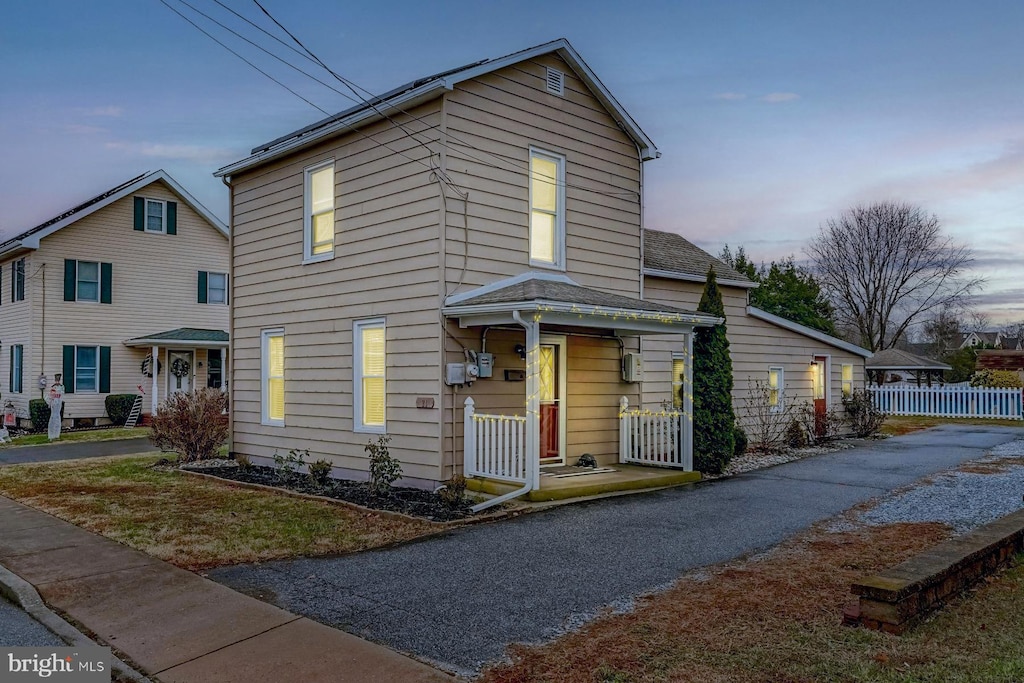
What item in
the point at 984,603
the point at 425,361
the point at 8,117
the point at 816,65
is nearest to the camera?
the point at 984,603

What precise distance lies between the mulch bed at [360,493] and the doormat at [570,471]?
2.02 meters

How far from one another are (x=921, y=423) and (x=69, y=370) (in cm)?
2811

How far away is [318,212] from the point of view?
12312 mm

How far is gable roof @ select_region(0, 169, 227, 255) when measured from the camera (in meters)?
22.1

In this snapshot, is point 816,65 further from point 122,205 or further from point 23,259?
point 23,259

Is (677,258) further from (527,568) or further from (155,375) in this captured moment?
(155,375)

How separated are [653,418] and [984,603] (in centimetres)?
719

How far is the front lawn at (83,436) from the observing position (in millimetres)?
19211

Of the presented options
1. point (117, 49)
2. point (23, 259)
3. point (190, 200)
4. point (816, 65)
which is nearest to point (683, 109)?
point (816, 65)

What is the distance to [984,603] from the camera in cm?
502

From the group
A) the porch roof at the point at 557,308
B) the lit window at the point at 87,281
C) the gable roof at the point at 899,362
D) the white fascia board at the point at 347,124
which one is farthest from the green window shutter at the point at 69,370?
the gable roof at the point at 899,362

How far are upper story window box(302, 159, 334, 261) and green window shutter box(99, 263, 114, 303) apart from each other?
15.0 metres

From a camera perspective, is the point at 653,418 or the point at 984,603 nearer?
the point at 984,603

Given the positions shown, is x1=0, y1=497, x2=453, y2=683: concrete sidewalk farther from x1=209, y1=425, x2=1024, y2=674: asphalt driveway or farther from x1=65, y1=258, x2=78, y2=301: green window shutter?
x1=65, y1=258, x2=78, y2=301: green window shutter
